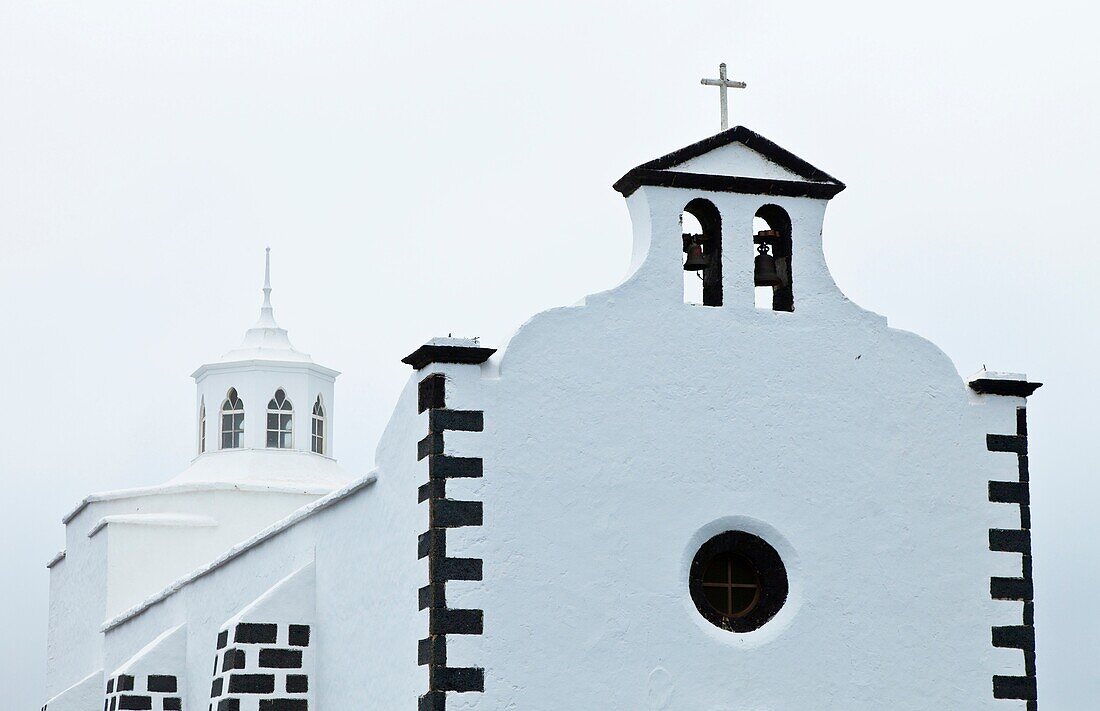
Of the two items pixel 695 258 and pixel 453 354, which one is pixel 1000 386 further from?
pixel 453 354

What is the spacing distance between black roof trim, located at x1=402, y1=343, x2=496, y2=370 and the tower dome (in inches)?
501

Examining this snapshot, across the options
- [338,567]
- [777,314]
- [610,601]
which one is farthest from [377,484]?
[777,314]

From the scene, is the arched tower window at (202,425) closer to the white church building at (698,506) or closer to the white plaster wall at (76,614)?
the white plaster wall at (76,614)

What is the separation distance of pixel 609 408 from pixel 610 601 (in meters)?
1.54

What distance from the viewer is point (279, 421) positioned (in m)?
29.0

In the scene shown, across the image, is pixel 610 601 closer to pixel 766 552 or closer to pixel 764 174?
pixel 766 552

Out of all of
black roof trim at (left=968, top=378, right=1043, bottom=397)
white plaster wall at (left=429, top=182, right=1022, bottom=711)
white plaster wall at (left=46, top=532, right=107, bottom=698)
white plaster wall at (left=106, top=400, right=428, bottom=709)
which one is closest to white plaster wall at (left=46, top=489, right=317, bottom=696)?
white plaster wall at (left=46, top=532, right=107, bottom=698)

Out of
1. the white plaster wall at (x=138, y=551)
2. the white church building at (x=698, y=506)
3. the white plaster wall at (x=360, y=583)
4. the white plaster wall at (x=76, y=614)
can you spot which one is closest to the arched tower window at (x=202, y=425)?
the white plaster wall at (x=138, y=551)

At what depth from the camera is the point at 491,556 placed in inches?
625

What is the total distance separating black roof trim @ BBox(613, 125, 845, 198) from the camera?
670 inches

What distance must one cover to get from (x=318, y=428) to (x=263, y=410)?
947 mm

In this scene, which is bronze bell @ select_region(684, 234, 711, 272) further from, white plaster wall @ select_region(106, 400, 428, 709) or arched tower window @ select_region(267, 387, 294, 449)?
arched tower window @ select_region(267, 387, 294, 449)

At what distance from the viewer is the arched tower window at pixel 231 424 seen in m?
29.0

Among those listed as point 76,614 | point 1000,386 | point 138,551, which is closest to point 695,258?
point 1000,386
